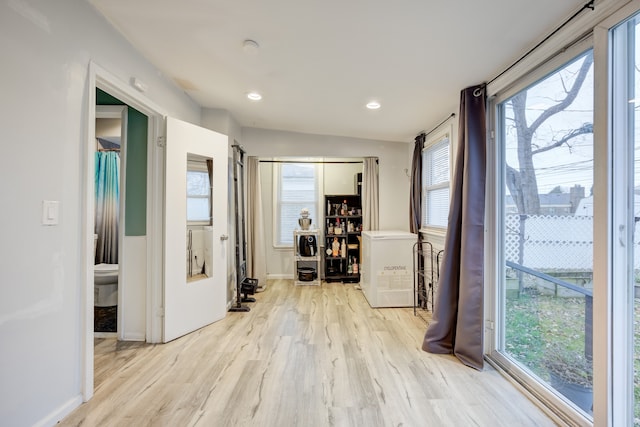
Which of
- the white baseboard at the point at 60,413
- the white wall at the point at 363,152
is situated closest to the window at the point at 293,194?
the white wall at the point at 363,152

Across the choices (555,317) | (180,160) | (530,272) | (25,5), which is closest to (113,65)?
(25,5)

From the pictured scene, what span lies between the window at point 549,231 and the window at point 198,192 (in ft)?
8.62

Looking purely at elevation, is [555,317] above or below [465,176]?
below

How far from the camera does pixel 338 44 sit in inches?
70.1

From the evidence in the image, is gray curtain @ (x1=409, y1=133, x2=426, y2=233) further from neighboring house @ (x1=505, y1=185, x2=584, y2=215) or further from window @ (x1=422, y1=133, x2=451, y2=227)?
neighboring house @ (x1=505, y1=185, x2=584, y2=215)

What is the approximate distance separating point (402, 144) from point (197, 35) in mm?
3097

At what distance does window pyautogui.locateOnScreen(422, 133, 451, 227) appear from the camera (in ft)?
9.77

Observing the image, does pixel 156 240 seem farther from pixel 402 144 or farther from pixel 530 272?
pixel 402 144

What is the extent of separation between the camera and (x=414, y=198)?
11.6 ft

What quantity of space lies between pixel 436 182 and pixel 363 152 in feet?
4.03

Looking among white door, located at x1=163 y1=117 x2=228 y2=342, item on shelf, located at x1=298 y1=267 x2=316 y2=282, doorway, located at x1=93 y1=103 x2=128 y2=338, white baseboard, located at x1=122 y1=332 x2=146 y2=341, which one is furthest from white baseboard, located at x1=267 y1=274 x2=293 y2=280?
white baseboard, located at x1=122 y1=332 x2=146 y2=341

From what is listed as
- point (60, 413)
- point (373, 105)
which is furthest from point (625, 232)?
point (60, 413)

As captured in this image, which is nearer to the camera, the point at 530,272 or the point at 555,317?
the point at 555,317

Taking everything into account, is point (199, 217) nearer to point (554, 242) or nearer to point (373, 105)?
point (373, 105)
